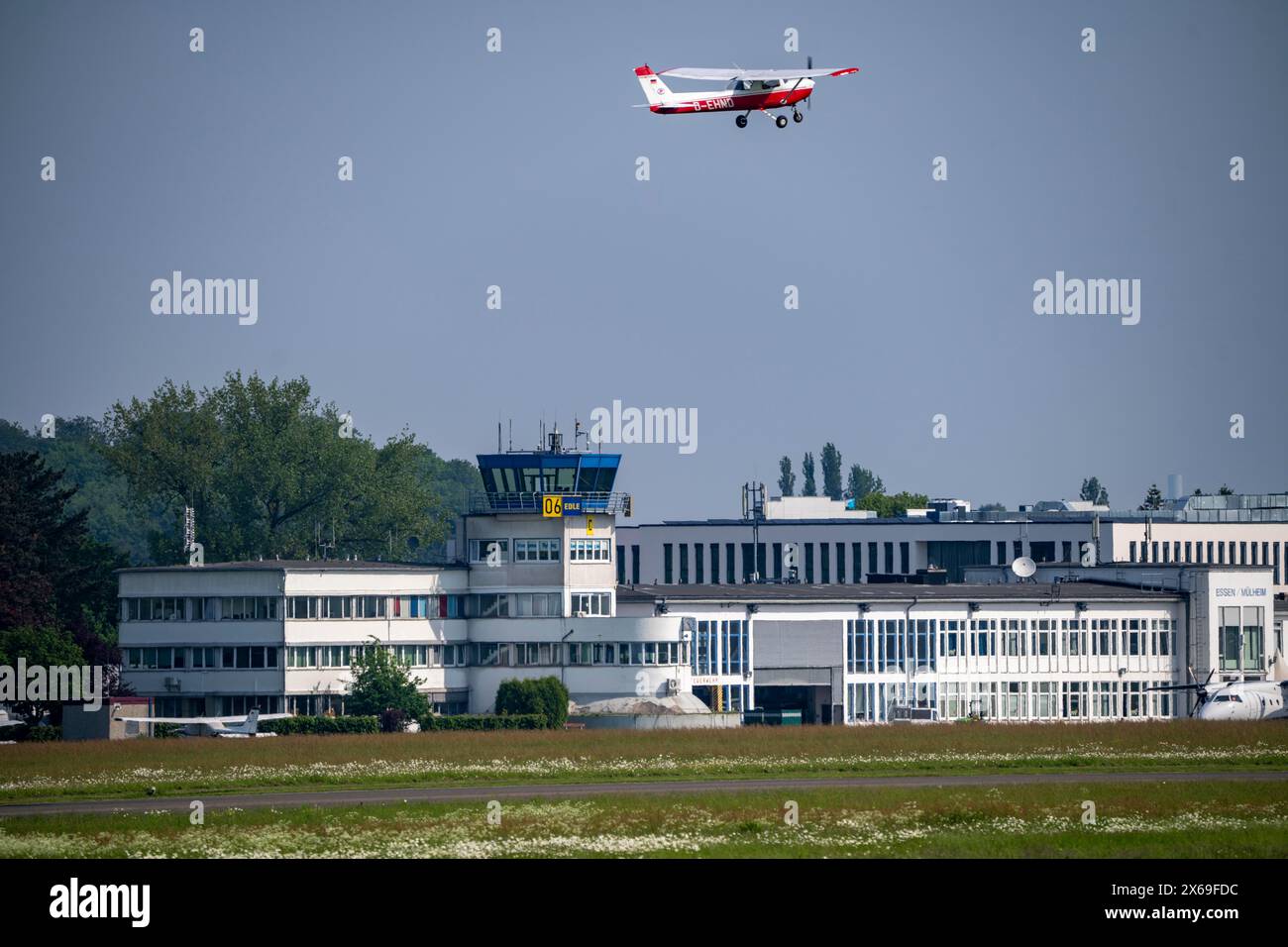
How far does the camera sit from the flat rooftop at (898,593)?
114625 millimetres

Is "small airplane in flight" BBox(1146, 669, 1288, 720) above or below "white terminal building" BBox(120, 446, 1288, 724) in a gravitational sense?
below

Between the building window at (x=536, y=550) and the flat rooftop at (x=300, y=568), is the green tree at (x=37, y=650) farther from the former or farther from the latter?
the building window at (x=536, y=550)

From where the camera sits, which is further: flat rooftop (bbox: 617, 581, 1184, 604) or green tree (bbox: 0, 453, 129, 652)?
green tree (bbox: 0, 453, 129, 652)

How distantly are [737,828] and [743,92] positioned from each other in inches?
1460

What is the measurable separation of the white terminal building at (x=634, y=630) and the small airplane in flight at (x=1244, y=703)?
18.5 meters

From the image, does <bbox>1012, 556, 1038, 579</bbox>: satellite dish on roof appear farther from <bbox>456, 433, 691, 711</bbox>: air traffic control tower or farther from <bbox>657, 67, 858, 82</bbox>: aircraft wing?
<bbox>657, 67, 858, 82</bbox>: aircraft wing

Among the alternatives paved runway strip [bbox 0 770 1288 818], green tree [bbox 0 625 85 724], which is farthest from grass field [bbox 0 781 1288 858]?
A: green tree [bbox 0 625 85 724]

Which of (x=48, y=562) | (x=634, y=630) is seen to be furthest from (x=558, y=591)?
(x=48, y=562)

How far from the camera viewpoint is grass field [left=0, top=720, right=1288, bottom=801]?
69875 mm

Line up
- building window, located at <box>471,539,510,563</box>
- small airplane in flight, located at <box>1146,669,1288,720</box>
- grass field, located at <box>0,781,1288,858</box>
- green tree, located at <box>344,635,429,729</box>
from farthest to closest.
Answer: building window, located at <box>471,539,510,563</box>, green tree, located at <box>344,635,429,729</box>, small airplane in flight, located at <box>1146,669,1288,720</box>, grass field, located at <box>0,781,1288,858</box>

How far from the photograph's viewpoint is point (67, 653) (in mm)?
106312
